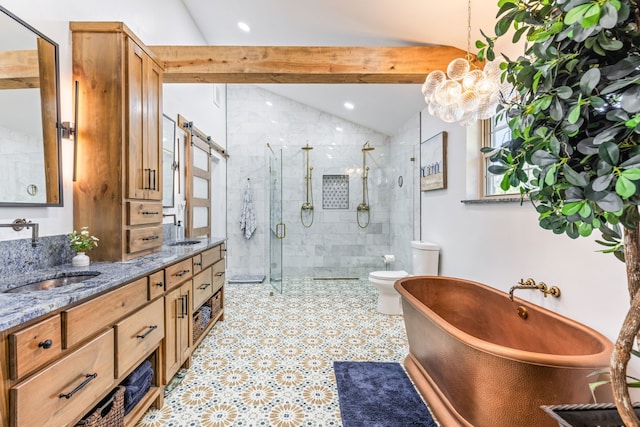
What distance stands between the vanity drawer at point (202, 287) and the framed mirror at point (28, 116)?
1.07 metres

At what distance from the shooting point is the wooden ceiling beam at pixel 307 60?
2.64 metres

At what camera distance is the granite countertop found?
0.96 metres

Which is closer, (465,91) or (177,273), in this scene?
(465,91)

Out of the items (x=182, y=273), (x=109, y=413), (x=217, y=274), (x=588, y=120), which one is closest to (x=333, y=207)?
(x=217, y=274)

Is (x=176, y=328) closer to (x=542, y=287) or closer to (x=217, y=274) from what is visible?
(x=217, y=274)

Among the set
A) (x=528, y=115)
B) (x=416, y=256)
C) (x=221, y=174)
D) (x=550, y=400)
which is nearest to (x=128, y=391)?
(x=550, y=400)

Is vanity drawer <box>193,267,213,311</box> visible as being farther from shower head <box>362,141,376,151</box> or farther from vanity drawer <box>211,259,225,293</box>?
shower head <box>362,141,376,151</box>

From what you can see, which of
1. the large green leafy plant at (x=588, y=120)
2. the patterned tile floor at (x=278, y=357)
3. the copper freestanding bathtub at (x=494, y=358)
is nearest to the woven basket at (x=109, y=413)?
the patterned tile floor at (x=278, y=357)

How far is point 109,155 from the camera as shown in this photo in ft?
6.21

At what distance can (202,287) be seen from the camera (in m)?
2.59

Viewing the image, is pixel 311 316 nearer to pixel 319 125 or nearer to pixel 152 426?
pixel 152 426

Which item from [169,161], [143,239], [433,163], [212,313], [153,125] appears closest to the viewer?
[143,239]

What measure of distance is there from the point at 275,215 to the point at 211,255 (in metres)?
2.12

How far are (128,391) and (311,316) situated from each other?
2.10 metres
